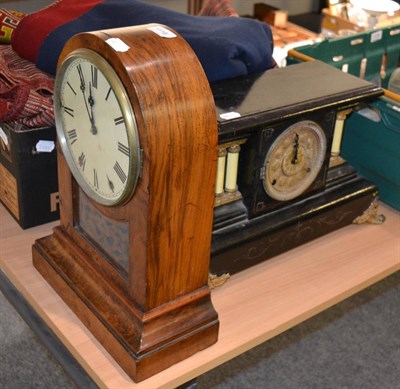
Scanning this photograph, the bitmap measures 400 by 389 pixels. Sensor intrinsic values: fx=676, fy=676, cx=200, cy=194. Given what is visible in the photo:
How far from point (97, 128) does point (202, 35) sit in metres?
0.42

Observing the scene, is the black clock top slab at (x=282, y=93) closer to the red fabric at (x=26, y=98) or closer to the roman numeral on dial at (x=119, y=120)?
the roman numeral on dial at (x=119, y=120)

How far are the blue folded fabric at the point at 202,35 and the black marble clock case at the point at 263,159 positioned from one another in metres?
0.04

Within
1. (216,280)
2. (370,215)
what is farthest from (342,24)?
(216,280)

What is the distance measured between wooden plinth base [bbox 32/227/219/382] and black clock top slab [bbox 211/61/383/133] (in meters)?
0.29

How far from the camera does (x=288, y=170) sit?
1.23 m

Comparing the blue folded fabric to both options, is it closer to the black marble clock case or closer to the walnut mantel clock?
the black marble clock case

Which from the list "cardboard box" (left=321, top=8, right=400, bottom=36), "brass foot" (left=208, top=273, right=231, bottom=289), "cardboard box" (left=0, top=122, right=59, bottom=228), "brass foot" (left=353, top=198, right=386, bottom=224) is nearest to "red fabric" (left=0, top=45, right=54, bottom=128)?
"cardboard box" (left=0, top=122, right=59, bottom=228)

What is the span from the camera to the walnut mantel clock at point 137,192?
0.90 metres

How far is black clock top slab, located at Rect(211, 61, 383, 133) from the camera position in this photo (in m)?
1.11

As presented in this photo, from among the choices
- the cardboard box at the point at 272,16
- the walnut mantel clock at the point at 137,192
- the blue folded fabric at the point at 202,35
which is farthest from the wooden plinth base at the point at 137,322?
the cardboard box at the point at 272,16

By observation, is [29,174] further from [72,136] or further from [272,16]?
[272,16]

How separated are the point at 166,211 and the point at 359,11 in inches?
67.4

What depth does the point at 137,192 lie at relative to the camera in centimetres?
94

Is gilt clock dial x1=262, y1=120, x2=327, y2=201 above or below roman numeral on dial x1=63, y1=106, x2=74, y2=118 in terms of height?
below
